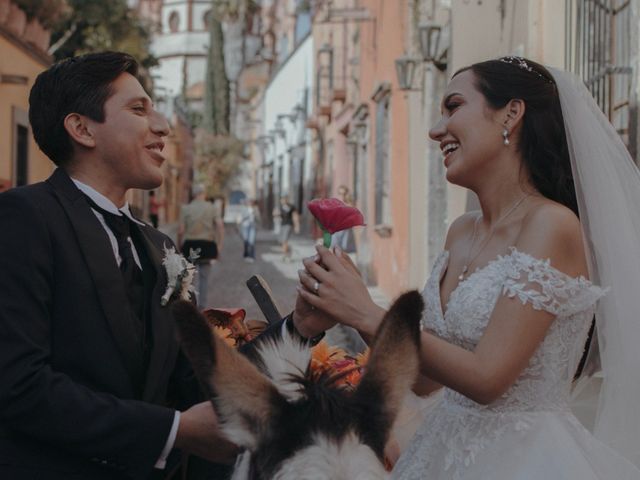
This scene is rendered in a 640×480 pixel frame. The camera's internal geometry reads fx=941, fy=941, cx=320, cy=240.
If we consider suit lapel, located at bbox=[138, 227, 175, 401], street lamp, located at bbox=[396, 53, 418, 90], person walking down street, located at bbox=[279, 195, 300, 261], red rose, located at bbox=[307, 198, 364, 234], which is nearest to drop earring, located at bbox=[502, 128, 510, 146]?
red rose, located at bbox=[307, 198, 364, 234]

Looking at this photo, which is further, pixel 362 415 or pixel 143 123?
pixel 143 123

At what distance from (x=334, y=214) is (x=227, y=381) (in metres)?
0.71

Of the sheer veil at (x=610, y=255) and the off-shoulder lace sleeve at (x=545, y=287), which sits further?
the sheer veil at (x=610, y=255)

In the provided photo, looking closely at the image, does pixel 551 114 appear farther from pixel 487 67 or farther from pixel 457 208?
pixel 457 208

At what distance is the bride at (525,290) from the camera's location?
2393mm

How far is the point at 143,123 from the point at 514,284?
104 centimetres

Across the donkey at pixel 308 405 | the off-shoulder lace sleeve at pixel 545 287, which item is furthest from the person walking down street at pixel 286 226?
the donkey at pixel 308 405

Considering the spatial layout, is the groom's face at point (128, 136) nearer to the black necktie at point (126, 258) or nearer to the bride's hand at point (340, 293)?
the black necktie at point (126, 258)

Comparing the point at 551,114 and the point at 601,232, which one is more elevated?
the point at 551,114

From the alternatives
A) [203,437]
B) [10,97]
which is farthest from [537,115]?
[10,97]

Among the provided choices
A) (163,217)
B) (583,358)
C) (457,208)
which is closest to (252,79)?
(163,217)

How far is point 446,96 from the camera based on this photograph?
2693 mm

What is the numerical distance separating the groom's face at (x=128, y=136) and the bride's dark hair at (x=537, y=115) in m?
0.92

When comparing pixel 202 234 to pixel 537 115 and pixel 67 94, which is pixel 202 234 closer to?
pixel 537 115
